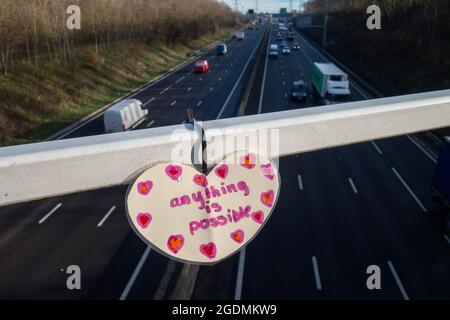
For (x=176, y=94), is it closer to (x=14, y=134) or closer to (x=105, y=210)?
(x=14, y=134)

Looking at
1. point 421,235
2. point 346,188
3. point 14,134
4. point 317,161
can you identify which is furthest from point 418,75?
point 14,134

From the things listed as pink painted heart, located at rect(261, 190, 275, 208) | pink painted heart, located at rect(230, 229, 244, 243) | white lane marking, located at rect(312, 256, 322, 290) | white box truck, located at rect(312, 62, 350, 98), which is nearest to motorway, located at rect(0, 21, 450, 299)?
white lane marking, located at rect(312, 256, 322, 290)

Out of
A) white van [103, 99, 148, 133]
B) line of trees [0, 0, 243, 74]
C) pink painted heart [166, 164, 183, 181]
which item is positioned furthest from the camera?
line of trees [0, 0, 243, 74]

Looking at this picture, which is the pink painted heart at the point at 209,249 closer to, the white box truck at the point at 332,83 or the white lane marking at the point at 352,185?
the white lane marking at the point at 352,185

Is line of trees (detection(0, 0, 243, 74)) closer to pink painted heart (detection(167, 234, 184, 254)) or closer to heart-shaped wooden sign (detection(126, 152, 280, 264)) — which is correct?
heart-shaped wooden sign (detection(126, 152, 280, 264))

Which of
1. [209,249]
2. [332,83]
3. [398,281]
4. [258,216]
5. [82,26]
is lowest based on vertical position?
[398,281]

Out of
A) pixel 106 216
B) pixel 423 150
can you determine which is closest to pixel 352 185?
pixel 423 150

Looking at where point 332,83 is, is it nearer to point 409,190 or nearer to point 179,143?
point 409,190
